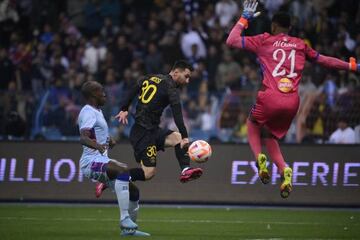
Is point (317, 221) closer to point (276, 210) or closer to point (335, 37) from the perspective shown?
point (276, 210)

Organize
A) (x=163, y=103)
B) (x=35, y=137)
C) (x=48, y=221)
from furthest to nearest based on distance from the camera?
(x=35, y=137), (x=48, y=221), (x=163, y=103)

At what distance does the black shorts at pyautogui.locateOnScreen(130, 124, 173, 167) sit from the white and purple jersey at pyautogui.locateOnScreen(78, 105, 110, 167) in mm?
951

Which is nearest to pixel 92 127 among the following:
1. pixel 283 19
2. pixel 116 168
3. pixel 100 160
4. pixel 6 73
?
pixel 100 160

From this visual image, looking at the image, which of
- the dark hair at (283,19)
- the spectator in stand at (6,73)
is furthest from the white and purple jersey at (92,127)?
the spectator in stand at (6,73)

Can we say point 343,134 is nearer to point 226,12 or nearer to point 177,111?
point 226,12

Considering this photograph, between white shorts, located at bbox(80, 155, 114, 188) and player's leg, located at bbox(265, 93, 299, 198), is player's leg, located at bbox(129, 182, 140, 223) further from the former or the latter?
player's leg, located at bbox(265, 93, 299, 198)

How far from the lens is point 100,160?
12688 millimetres

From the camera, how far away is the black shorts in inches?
538

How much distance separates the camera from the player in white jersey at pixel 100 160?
493 inches

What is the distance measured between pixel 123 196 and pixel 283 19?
3197mm

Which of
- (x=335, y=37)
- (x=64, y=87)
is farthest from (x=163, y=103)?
(x=335, y=37)

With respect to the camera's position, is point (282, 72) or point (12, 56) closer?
point (282, 72)

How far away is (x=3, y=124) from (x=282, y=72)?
9.08m

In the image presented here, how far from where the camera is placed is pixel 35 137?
66.5 feet
